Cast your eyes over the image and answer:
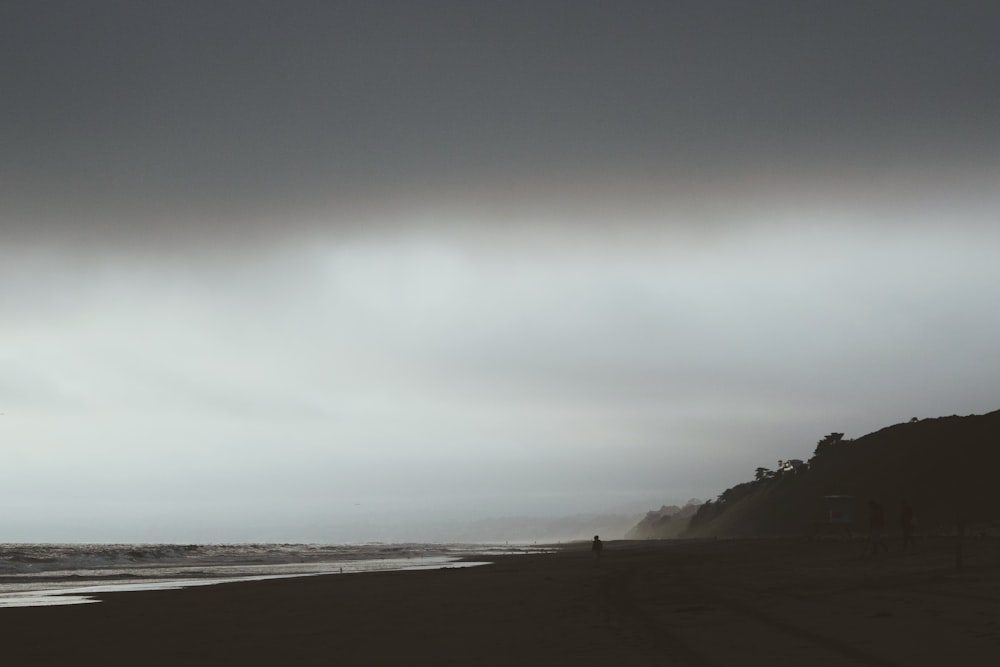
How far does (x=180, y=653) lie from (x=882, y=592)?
14963 millimetres

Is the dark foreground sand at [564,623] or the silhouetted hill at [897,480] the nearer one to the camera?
the dark foreground sand at [564,623]

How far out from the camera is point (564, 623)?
1795cm

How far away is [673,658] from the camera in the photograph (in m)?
12.7

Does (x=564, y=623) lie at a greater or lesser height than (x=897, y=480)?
lesser

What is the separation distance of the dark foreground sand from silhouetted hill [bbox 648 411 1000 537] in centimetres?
4858

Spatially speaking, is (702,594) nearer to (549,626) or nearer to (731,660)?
(549,626)

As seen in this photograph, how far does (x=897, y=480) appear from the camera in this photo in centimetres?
9975

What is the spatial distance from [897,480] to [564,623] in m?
92.4

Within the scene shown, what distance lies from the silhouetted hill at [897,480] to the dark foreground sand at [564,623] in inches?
1912

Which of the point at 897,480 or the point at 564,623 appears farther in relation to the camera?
the point at 897,480

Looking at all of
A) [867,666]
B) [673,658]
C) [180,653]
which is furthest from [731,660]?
[180,653]

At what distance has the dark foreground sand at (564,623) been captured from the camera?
1345 centimetres

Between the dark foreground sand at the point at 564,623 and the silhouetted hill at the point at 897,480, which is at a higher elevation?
the silhouetted hill at the point at 897,480

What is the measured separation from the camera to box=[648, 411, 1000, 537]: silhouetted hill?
285 ft
